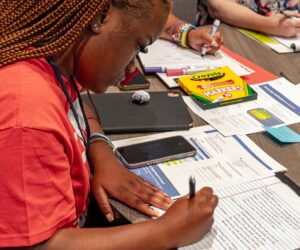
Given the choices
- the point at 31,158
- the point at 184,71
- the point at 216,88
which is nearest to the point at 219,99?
the point at 216,88

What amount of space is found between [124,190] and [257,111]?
0.51 metres

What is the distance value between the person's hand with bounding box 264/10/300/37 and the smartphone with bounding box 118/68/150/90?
0.70 meters

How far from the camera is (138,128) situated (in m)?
1.09

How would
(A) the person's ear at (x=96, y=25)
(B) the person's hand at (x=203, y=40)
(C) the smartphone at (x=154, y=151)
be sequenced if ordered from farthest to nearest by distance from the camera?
(B) the person's hand at (x=203, y=40)
(C) the smartphone at (x=154, y=151)
(A) the person's ear at (x=96, y=25)

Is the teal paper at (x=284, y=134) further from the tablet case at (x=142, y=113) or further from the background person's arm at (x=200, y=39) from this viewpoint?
the background person's arm at (x=200, y=39)

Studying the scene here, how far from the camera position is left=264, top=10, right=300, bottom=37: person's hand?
1.73 metres

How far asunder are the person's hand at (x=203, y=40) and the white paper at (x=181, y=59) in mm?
22

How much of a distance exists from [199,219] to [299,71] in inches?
35.2

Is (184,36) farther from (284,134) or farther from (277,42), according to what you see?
(284,134)

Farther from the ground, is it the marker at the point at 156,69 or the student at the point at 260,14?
the student at the point at 260,14

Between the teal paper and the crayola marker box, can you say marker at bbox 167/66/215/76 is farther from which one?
the teal paper

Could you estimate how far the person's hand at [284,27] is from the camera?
1.73 meters

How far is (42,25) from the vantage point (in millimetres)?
709

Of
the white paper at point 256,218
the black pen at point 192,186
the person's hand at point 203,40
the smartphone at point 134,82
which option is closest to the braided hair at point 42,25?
the black pen at point 192,186
